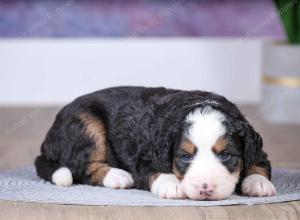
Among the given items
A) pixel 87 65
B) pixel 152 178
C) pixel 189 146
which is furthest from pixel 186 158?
pixel 87 65

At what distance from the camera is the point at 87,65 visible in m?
7.26

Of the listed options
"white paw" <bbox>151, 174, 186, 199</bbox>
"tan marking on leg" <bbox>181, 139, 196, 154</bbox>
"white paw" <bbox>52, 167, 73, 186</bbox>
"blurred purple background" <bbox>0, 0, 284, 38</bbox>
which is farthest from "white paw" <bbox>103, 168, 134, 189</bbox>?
"blurred purple background" <bbox>0, 0, 284, 38</bbox>

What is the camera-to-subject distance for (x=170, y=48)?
728 centimetres

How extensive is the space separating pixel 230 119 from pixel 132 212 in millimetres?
531

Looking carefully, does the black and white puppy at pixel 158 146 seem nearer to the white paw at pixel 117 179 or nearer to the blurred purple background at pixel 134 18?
the white paw at pixel 117 179

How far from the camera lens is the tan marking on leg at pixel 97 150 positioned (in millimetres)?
3484

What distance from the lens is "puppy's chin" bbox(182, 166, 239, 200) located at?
296 centimetres

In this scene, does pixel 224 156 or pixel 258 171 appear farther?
pixel 258 171

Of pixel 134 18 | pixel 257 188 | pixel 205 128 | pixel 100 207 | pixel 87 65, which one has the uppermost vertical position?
pixel 134 18

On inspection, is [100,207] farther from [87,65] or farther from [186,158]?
[87,65]

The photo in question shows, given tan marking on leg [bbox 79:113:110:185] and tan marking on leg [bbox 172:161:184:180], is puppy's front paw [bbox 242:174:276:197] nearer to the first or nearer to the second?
tan marking on leg [bbox 172:161:184:180]

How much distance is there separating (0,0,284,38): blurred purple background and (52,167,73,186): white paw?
3.87m

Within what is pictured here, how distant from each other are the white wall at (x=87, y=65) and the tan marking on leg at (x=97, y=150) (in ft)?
12.0

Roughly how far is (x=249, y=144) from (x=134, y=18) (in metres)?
4.29
